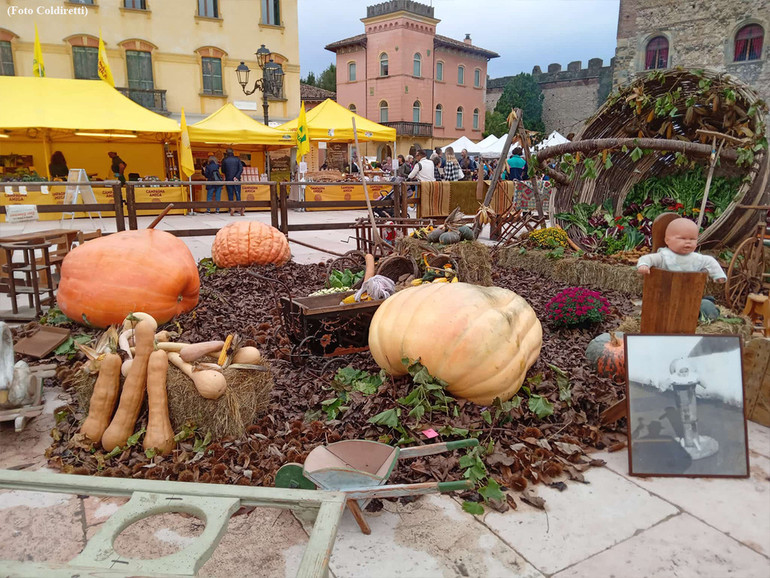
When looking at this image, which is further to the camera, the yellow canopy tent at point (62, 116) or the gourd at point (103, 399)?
the yellow canopy tent at point (62, 116)

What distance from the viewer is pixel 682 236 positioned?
3.45m

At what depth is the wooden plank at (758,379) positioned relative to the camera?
136 inches

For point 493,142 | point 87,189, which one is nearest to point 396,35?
point 493,142

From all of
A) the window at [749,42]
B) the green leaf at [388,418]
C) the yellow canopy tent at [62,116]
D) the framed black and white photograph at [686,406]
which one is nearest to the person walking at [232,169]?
the yellow canopy tent at [62,116]

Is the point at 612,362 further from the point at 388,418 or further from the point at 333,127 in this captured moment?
the point at 333,127

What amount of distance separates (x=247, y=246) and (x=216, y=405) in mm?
4089

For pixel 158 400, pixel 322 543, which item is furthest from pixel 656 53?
pixel 322 543

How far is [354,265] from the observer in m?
5.73

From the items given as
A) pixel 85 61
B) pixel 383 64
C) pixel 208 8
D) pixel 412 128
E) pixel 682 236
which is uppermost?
pixel 383 64

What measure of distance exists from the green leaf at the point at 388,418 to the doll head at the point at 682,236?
206cm

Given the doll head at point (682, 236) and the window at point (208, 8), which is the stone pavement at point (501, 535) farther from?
the window at point (208, 8)

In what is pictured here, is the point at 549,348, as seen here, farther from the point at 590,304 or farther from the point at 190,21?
the point at 190,21

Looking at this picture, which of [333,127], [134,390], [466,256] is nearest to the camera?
[134,390]

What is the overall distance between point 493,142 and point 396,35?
74.0 ft
